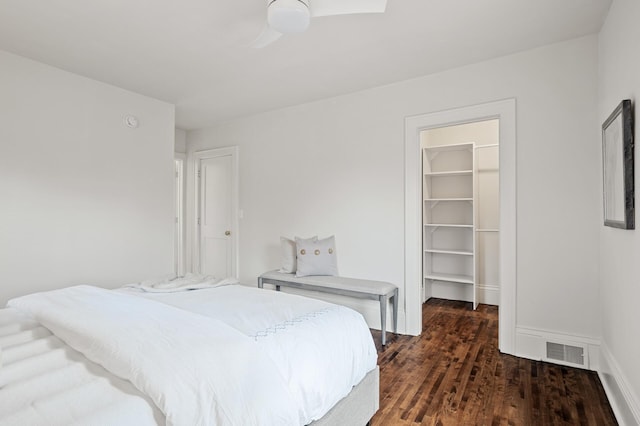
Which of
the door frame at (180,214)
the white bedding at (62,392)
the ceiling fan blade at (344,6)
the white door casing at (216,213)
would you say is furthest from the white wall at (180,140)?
the white bedding at (62,392)

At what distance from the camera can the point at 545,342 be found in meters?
2.72

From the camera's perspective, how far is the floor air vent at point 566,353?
261cm

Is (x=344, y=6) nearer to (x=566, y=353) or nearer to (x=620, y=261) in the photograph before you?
(x=620, y=261)

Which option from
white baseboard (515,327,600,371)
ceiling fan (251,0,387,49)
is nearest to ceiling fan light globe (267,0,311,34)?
ceiling fan (251,0,387,49)

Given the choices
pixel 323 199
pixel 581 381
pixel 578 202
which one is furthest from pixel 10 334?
pixel 578 202

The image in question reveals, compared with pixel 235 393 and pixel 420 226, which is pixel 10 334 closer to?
pixel 235 393

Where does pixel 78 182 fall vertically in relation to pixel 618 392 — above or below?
above

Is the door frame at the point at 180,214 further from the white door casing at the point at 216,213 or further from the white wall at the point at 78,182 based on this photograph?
the white wall at the point at 78,182

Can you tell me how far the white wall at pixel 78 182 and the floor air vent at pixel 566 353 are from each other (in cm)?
392

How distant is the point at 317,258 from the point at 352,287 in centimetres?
56

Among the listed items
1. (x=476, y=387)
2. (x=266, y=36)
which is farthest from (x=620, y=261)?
(x=266, y=36)

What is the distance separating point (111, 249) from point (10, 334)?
2093 mm

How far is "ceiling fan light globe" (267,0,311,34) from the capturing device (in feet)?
5.65

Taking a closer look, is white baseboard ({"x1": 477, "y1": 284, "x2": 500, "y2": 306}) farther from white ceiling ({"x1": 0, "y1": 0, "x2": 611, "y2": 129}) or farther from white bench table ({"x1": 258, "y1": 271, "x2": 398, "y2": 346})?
white ceiling ({"x1": 0, "y1": 0, "x2": 611, "y2": 129})
